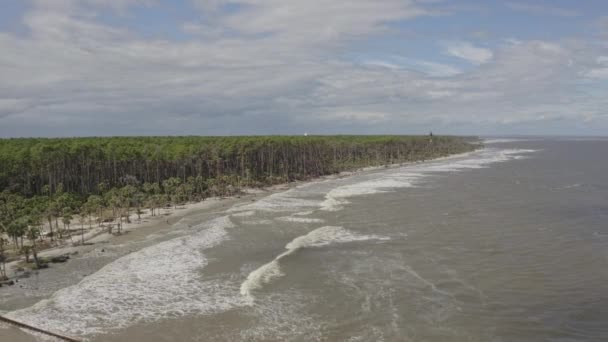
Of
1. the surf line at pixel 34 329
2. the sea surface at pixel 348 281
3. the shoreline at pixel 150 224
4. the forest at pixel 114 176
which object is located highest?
the forest at pixel 114 176

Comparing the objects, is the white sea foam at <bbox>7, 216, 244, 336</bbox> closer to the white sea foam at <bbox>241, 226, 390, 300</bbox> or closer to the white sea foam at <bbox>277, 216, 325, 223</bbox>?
the white sea foam at <bbox>241, 226, 390, 300</bbox>

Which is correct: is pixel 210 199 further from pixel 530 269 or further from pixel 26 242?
pixel 530 269

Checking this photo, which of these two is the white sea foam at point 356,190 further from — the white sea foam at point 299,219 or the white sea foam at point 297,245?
the white sea foam at point 297,245

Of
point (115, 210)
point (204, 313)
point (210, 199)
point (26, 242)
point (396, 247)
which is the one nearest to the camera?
point (204, 313)

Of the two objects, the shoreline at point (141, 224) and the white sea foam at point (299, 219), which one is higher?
the shoreline at point (141, 224)

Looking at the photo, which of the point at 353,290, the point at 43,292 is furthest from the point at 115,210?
the point at 353,290

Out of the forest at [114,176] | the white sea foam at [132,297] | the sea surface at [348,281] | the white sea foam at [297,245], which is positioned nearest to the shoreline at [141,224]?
the forest at [114,176]

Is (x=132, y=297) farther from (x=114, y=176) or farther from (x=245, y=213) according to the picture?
(x=114, y=176)
